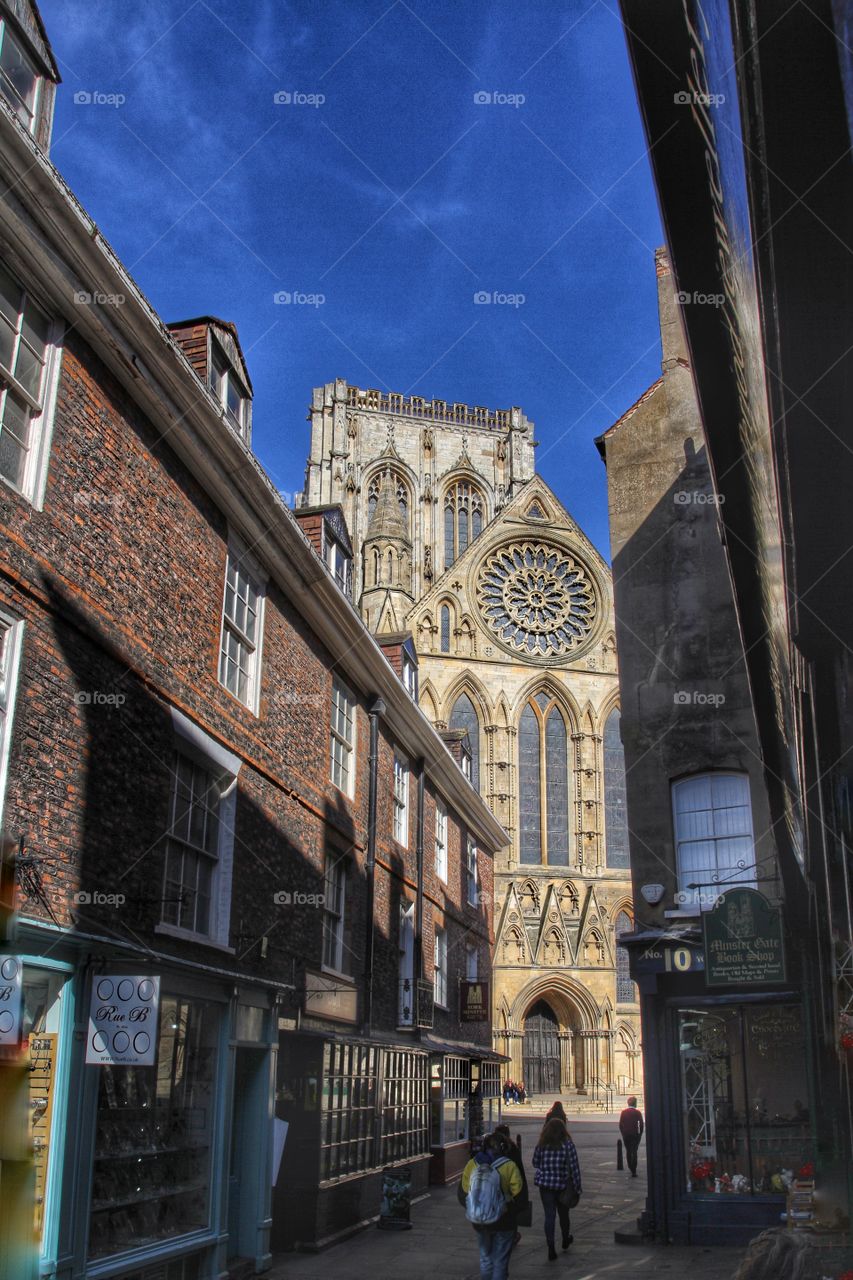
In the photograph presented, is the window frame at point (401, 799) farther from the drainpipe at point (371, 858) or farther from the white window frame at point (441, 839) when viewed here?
the white window frame at point (441, 839)

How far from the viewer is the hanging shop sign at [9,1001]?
7.20 meters

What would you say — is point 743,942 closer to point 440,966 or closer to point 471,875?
point 440,966

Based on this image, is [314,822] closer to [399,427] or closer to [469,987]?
[469,987]

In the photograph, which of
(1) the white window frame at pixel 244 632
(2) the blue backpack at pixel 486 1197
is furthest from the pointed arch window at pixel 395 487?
(2) the blue backpack at pixel 486 1197

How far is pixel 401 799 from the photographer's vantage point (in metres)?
19.1

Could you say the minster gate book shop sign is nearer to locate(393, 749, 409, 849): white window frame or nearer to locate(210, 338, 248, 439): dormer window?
locate(393, 749, 409, 849): white window frame

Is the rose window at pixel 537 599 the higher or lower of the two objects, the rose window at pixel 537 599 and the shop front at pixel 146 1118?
the higher

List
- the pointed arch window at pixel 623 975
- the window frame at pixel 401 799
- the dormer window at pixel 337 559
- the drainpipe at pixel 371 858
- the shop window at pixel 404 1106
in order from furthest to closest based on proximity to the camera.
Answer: the pointed arch window at pixel 623 975, the window frame at pixel 401 799, the dormer window at pixel 337 559, the shop window at pixel 404 1106, the drainpipe at pixel 371 858

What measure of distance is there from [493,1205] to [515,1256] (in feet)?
12.6

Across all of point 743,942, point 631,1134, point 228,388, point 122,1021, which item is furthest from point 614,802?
point 122,1021

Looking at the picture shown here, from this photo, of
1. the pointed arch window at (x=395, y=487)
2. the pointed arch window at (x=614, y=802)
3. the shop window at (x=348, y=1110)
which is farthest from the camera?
the pointed arch window at (x=395, y=487)

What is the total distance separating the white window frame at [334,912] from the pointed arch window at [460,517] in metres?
48.5

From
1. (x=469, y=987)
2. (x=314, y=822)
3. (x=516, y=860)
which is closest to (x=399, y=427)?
(x=516, y=860)

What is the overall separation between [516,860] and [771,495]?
37969mm
